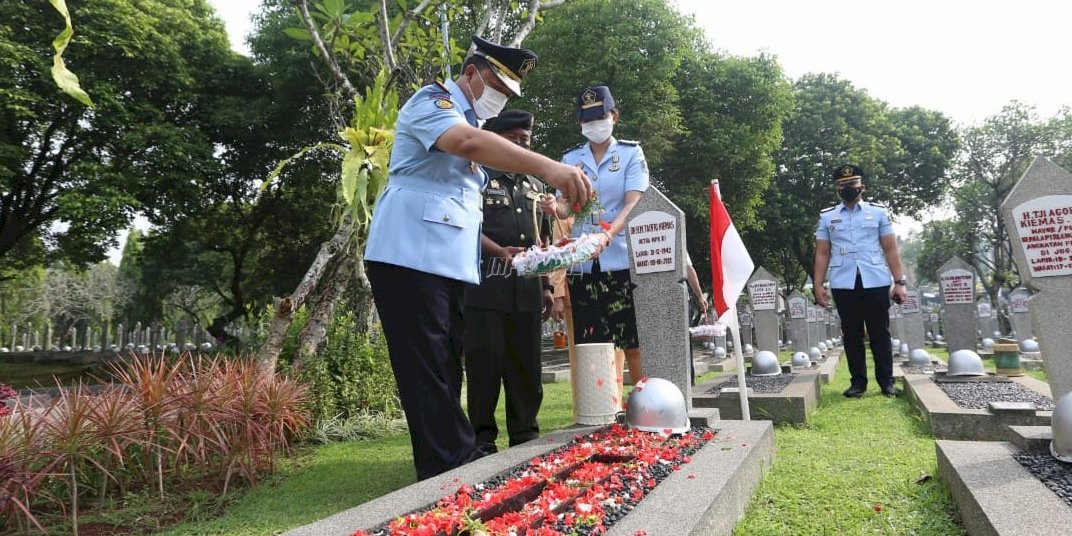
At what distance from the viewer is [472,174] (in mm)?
3188

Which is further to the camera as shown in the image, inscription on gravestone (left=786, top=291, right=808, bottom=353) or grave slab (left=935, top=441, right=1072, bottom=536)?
inscription on gravestone (left=786, top=291, right=808, bottom=353)

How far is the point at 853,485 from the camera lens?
3.29 meters

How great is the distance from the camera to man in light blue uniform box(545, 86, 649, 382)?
15.3 ft

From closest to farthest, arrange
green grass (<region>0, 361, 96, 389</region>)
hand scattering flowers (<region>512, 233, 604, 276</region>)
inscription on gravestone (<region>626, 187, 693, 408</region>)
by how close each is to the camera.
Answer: hand scattering flowers (<region>512, 233, 604, 276</region>) → inscription on gravestone (<region>626, 187, 693, 408</region>) → green grass (<region>0, 361, 96, 389</region>)

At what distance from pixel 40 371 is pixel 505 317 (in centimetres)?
2220

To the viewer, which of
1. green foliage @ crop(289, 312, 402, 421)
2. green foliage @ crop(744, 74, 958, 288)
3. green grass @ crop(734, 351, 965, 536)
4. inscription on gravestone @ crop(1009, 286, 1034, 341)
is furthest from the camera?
green foliage @ crop(744, 74, 958, 288)

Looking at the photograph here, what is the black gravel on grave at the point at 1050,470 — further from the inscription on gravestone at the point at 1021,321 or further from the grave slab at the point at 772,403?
the inscription on gravestone at the point at 1021,321

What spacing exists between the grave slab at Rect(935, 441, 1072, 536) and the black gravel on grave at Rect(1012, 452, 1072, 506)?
0.04m

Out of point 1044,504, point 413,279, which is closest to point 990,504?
point 1044,504

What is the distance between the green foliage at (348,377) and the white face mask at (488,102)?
11.0 ft

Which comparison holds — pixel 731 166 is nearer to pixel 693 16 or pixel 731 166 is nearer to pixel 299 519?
pixel 693 16

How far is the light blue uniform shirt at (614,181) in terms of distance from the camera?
467 cm

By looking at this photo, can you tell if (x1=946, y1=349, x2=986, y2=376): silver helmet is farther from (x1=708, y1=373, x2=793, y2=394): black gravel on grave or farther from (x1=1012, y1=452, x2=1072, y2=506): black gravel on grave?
(x1=1012, y1=452, x2=1072, y2=506): black gravel on grave

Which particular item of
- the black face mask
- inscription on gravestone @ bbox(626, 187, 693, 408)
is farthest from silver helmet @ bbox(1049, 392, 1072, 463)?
the black face mask
